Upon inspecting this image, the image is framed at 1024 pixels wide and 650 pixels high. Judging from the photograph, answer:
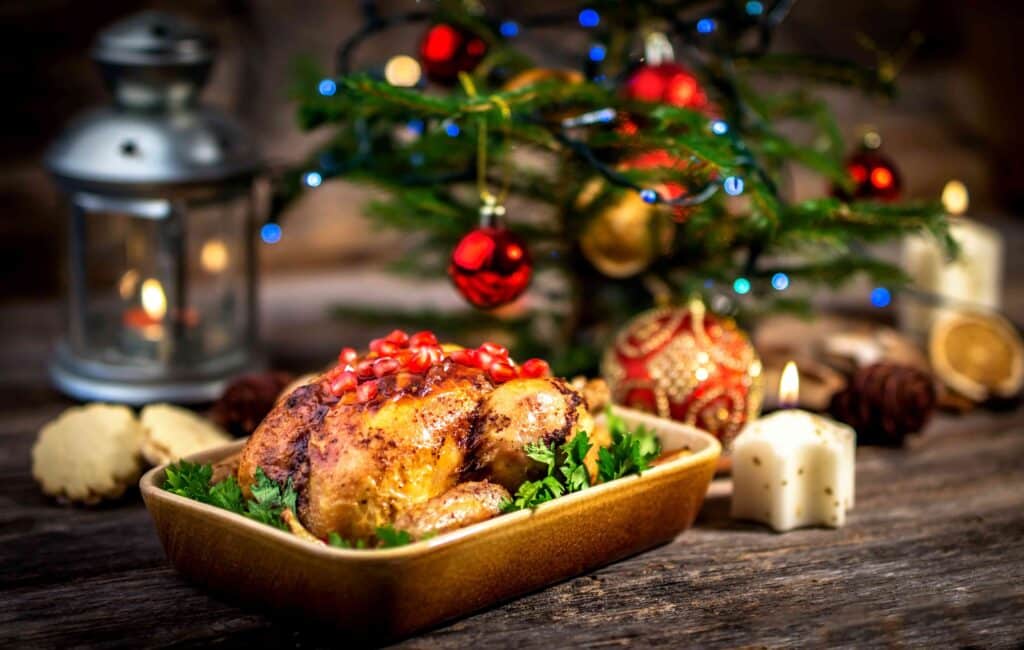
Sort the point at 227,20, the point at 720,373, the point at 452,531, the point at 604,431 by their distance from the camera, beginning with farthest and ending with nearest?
the point at 227,20 < the point at 720,373 < the point at 604,431 < the point at 452,531

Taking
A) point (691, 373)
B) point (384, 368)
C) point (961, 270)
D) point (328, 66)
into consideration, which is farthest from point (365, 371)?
point (328, 66)

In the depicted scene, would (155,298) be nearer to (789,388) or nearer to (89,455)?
(89,455)

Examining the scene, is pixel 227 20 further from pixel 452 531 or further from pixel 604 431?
pixel 452 531

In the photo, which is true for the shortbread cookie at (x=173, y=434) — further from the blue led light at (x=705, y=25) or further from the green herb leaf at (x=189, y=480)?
the blue led light at (x=705, y=25)

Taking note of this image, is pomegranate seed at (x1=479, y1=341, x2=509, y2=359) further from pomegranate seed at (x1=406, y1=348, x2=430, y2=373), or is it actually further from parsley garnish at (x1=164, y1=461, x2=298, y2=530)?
parsley garnish at (x1=164, y1=461, x2=298, y2=530)

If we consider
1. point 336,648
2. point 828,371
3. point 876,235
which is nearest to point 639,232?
point 876,235

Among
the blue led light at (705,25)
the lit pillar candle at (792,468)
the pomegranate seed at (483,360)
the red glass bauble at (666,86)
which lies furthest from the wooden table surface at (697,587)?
the blue led light at (705,25)
